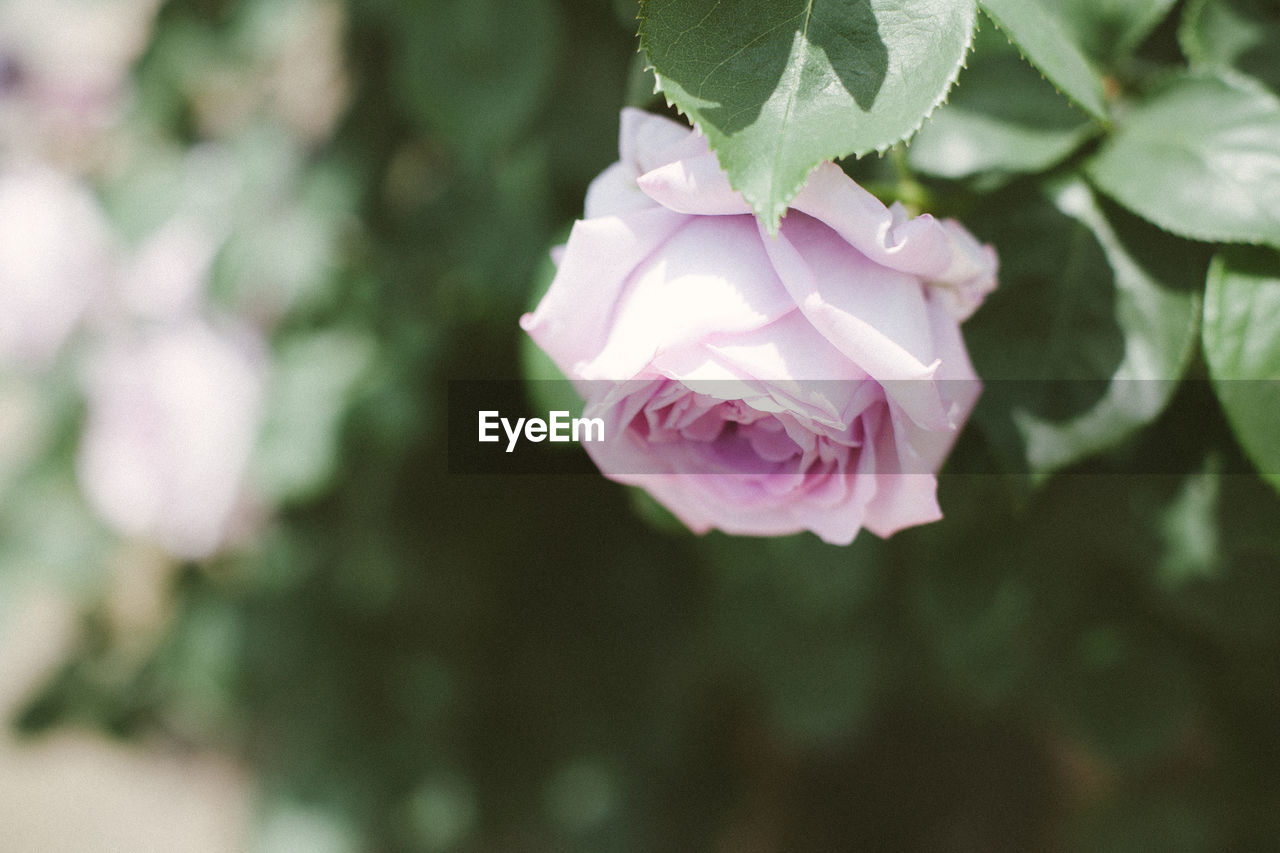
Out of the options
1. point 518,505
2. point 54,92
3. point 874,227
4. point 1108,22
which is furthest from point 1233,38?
point 54,92

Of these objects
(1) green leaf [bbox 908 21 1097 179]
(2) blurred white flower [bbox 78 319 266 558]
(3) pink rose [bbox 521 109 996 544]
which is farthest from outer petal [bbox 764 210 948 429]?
(2) blurred white flower [bbox 78 319 266 558]

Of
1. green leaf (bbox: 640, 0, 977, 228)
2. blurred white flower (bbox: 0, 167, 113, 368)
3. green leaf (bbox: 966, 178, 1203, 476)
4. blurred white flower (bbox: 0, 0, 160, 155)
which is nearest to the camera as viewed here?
green leaf (bbox: 640, 0, 977, 228)

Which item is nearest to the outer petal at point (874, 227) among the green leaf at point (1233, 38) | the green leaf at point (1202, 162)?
the green leaf at point (1202, 162)

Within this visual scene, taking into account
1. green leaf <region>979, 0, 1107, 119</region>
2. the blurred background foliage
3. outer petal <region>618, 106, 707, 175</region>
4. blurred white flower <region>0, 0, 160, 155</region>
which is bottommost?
the blurred background foliage

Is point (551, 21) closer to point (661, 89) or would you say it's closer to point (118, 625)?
point (661, 89)

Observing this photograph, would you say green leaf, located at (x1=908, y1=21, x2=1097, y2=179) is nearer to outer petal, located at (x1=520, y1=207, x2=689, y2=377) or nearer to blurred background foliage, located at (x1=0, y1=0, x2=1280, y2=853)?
blurred background foliage, located at (x1=0, y1=0, x2=1280, y2=853)

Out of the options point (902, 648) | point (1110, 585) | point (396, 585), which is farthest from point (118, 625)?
point (1110, 585)
